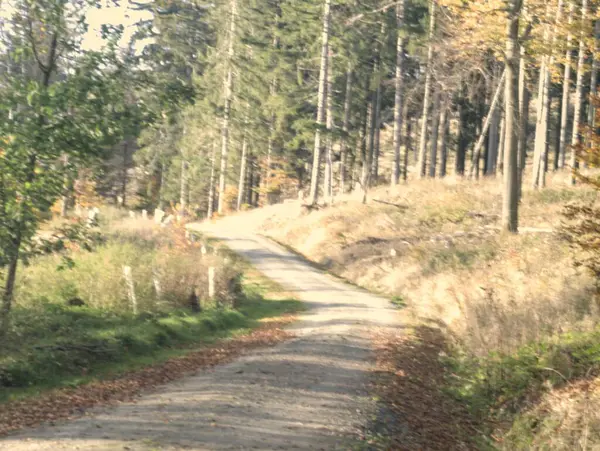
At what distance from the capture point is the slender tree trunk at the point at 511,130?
2194 centimetres

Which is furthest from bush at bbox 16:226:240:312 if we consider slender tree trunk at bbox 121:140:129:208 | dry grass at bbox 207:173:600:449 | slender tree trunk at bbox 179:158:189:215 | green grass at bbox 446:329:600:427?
slender tree trunk at bbox 121:140:129:208

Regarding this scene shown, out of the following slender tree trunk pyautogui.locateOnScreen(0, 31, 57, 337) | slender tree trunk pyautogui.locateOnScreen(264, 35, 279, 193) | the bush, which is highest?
slender tree trunk pyautogui.locateOnScreen(264, 35, 279, 193)

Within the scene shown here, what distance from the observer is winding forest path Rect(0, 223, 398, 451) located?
7805mm

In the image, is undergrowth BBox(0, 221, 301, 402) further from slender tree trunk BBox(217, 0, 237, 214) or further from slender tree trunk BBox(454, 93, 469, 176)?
slender tree trunk BBox(217, 0, 237, 214)

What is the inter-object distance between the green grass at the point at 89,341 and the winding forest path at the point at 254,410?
1745 mm

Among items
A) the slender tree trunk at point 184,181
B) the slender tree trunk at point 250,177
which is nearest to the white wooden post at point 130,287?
the slender tree trunk at point 250,177

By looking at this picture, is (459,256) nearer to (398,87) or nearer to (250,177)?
(398,87)

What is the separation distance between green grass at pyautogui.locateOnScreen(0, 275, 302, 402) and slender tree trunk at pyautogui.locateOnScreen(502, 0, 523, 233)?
8.61 meters

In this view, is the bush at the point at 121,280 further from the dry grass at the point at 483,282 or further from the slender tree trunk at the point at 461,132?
the slender tree trunk at the point at 461,132

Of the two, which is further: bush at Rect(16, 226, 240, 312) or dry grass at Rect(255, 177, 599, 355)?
bush at Rect(16, 226, 240, 312)

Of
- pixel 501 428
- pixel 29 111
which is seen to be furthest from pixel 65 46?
pixel 501 428

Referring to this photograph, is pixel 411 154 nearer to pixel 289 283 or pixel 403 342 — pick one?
pixel 289 283

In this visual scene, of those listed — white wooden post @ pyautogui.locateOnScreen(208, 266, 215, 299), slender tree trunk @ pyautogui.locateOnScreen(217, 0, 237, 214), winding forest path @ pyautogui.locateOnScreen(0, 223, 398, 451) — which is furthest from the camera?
slender tree trunk @ pyautogui.locateOnScreen(217, 0, 237, 214)

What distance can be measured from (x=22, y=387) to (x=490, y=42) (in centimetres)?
1687
